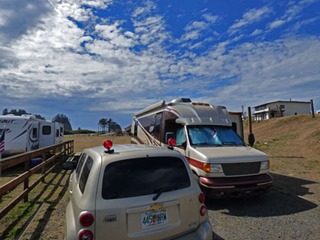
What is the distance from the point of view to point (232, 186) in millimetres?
6465

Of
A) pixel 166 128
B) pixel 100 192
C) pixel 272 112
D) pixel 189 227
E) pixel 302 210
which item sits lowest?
pixel 302 210

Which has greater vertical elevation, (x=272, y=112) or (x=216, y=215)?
(x=272, y=112)

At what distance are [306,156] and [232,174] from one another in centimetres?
1148

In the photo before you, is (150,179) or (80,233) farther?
(150,179)

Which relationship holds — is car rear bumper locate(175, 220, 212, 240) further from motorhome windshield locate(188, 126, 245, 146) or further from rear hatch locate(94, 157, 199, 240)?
motorhome windshield locate(188, 126, 245, 146)

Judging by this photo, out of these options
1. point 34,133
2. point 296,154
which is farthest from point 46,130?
point 296,154

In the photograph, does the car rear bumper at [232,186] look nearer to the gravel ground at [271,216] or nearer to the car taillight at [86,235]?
the gravel ground at [271,216]

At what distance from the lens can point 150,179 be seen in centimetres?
335

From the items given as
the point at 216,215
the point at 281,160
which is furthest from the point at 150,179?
the point at 281,160

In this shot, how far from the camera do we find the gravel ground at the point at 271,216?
5.03 m

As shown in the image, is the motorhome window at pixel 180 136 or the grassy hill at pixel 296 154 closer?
the motorhome window at pixel 180 136

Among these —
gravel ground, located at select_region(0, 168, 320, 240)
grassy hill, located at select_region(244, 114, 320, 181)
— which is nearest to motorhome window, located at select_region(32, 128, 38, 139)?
gravel ground, located at select_region(0, 168, 320, 240)

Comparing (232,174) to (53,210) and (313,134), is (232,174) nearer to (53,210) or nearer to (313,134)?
(53,210)

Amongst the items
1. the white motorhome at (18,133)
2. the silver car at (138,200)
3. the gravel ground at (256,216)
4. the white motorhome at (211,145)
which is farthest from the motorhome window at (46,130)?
the silver car at (138,200)
